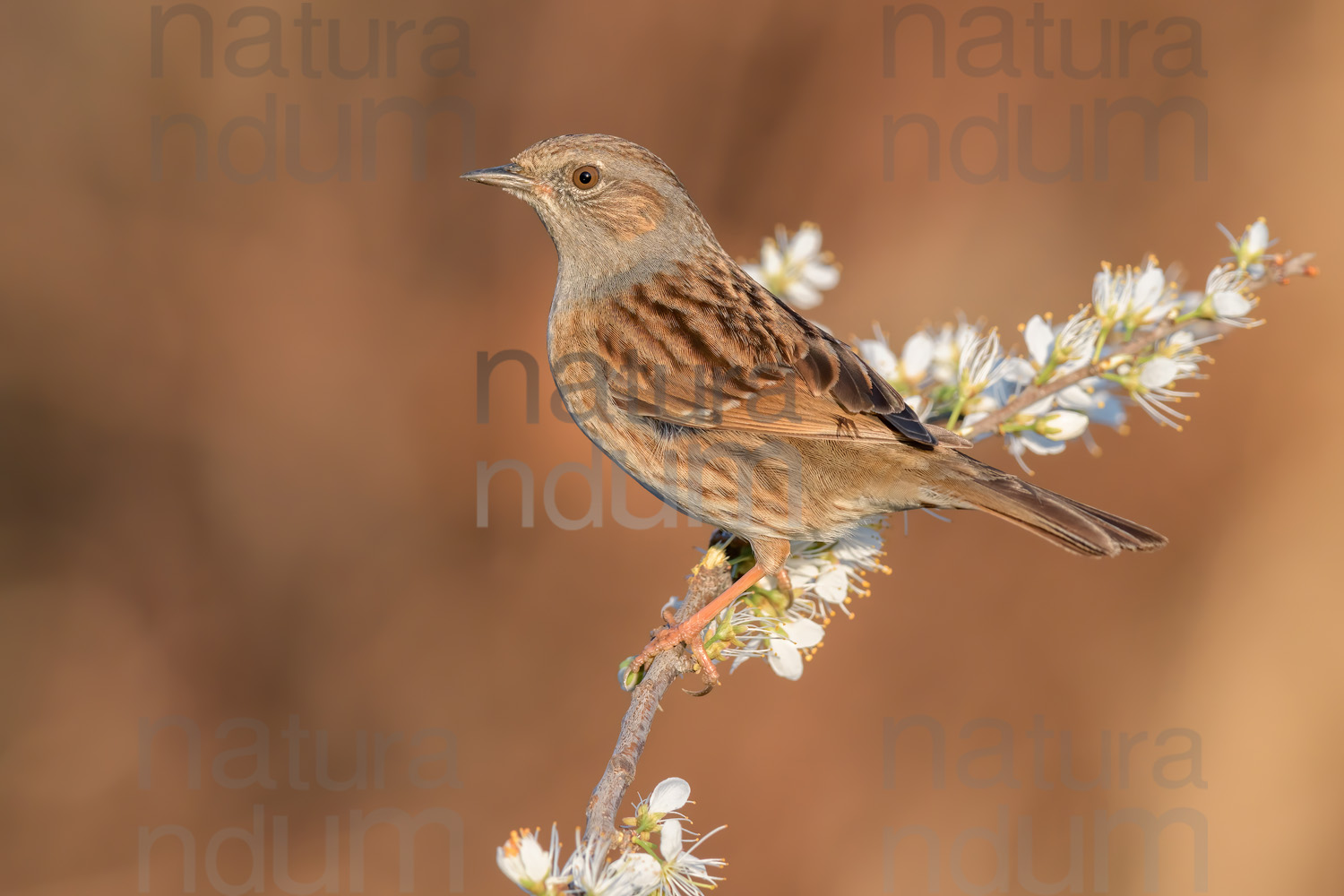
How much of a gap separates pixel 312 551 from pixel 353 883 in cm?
163

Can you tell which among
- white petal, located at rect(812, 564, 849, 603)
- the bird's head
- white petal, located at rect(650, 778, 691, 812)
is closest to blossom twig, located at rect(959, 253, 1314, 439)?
white petal, located at rect(812, 564, 849, 603)

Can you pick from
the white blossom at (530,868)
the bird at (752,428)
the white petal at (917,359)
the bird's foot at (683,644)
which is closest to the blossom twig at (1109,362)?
the bird at (752,428)

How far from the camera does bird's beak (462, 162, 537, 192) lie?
3166mm

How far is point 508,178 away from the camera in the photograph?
3.18 meters

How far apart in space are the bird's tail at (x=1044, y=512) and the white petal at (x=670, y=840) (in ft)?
4.01

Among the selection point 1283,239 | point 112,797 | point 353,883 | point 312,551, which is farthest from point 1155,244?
point 112,797

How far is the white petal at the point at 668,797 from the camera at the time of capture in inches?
79.0

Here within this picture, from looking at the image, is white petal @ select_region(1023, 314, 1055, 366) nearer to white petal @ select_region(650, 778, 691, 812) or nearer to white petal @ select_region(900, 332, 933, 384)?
white petal @ select_region(900, 332, 933, 384)

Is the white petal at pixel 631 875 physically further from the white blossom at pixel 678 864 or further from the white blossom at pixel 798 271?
the white blossom at pixel 798 271

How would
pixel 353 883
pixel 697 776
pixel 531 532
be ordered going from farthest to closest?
1. pixel 531 532
2. pixel 697 776
3. pixel 353 883

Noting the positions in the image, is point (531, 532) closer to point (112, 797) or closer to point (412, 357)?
point (412, 357)

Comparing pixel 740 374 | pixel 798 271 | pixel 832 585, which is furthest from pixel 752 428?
pixel 798 271

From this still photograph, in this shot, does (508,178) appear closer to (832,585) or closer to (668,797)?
(832,585)

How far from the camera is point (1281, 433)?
4.77 metres
